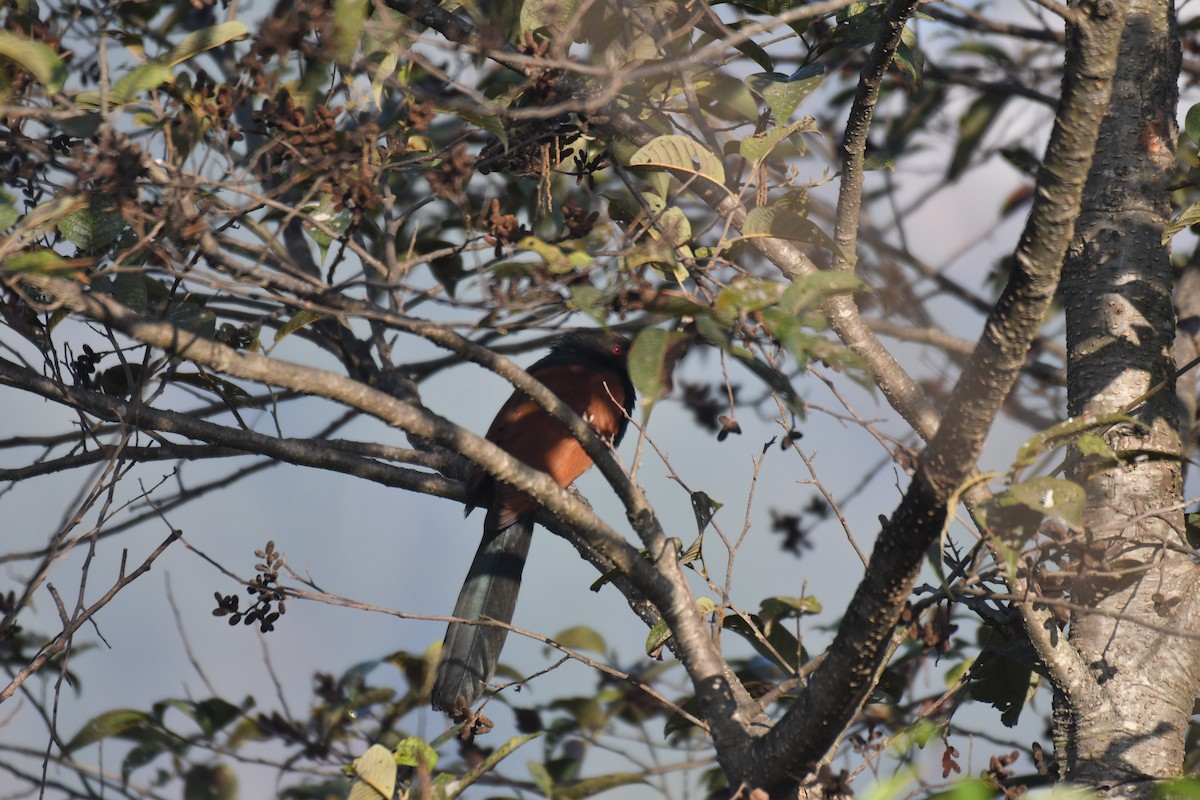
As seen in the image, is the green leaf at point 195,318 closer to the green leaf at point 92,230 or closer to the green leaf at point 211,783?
the green leaf at point 92,230

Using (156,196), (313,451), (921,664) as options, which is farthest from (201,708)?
(921,664)

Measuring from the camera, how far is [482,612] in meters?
3.98

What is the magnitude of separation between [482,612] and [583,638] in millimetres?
524

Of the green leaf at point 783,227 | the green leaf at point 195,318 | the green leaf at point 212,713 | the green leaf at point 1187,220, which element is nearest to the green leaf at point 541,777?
the green leaf at point 212,713

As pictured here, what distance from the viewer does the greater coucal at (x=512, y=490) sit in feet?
11.9

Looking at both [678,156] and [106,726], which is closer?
[678,156]

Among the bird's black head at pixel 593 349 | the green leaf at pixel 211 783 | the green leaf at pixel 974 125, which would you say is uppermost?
the green leaf at pixel 974 125

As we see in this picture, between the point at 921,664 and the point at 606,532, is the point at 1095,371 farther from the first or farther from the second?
the point at 606,532

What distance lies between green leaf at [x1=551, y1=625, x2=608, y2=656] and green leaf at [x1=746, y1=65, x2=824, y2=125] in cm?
195

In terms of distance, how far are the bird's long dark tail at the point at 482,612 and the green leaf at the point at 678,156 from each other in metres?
1.77

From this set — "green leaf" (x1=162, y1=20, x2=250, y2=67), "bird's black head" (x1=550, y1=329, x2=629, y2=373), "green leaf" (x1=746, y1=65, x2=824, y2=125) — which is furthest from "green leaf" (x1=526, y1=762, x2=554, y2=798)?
"bird's black head" (x1=550, y1=329, x2=629, y2=373)

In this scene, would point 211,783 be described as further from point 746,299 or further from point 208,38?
point 746,299

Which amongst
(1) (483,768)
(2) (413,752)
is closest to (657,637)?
(1) (483,768)

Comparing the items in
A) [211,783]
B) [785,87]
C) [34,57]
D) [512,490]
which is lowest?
[211,783]
